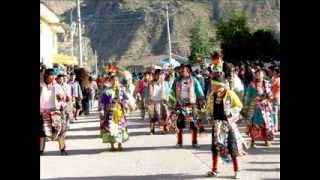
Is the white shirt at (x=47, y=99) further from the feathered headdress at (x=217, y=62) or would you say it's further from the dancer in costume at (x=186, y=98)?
the feathered headdress at (x=217, y=62)

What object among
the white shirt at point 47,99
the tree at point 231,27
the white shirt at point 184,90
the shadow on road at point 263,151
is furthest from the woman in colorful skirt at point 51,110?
the tree at point 231,27

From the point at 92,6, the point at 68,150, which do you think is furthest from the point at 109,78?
the point at 92,6

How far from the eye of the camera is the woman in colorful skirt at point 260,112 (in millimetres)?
14081

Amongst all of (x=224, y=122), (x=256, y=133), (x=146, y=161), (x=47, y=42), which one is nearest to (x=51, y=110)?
(x=146, y=161)

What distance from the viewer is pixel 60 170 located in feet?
37.4

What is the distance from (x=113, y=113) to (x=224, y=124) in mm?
4526

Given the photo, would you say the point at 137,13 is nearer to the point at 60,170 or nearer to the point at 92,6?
the point at 92,6

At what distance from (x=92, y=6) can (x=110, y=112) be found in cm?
16722

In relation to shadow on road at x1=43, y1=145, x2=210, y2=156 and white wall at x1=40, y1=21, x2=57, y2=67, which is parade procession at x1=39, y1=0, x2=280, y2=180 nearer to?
shadow on road at x1=43, y1=145, x2=210, y2=156

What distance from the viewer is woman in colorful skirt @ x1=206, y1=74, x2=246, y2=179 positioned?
9.91 meters

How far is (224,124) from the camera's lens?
1003cm

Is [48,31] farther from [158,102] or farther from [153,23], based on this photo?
[153,23]

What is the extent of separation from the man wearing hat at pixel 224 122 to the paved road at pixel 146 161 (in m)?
0.38

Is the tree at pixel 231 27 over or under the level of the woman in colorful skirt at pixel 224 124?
over
